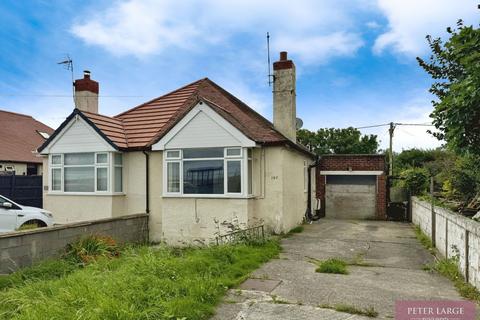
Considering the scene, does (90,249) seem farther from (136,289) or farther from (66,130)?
(66,130)

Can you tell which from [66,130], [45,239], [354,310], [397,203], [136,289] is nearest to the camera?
[354,310]

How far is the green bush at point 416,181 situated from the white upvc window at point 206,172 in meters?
8.84

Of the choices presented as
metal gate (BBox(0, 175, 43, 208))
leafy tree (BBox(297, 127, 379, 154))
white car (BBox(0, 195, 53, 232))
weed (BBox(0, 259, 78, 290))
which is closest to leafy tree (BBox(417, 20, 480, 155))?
weed (BBox(0, 259, 78, 290))

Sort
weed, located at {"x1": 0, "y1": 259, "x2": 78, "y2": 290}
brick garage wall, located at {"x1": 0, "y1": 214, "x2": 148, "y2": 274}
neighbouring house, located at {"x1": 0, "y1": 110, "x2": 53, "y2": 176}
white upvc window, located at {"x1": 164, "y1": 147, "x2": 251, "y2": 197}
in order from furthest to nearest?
neighbouring house, located at {"x1": 0, "y1": 110, "x2": 53, "y2": 176} < white upvc window, located at {"x1": 164, "y1": 147, "x2": 251, "y2": 197} < brick garage wall, located at {"x1": 0, "y1": 214, "x2": 148, "y2": 274} < weed, located at {"x1": 0, "y1": 259, "x2": 78, "y2": 290}

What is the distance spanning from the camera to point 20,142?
25641 millimetres

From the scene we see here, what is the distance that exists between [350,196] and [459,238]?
35.5 ft

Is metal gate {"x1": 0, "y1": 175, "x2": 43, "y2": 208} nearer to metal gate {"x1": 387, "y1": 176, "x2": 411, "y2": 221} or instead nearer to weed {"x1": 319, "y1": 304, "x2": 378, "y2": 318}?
weed {"x1": 319, "y1": 304, "x2": 378, "y2": 318}

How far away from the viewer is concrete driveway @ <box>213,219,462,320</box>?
4.88 meters

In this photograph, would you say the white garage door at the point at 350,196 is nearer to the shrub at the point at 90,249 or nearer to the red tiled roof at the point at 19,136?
the shrub at the point at 90,249

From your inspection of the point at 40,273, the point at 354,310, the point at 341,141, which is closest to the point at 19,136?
the point at 40,273

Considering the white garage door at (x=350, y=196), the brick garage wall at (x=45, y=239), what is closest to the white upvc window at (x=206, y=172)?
the brick garage wall at (x=45, y=239)

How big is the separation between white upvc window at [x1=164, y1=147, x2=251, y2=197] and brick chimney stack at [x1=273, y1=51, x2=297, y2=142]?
2831 mm

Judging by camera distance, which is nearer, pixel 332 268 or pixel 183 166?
pixel 332 268

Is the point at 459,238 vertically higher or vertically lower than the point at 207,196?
lower
